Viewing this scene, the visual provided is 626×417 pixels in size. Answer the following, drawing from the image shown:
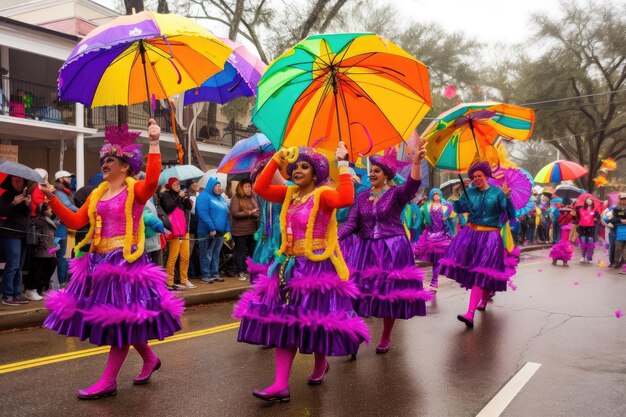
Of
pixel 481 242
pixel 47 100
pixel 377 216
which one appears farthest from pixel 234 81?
pixel 47 100

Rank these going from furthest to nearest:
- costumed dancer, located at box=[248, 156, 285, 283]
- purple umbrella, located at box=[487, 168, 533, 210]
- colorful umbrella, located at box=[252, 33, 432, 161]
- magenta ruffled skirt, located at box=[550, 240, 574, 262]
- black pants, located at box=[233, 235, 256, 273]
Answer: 1. magenta ruffled skirt, located at box=[550, 240, 574, 262]
2. black pants, located at box=[233, 235, 256, 273]
3. purple umbrella, located at box=[487, 168, 533, 210]
4. costumed dancer, located at box=[248, 156, 285, 283]
5. colorful umbrella, located at box=[252, 33, 432, 161]

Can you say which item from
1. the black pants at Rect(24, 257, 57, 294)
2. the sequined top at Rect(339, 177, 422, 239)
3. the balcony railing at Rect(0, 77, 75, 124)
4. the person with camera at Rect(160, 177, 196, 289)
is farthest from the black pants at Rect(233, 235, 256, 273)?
the balcony railing at Rect(0, 77, 75, 124)

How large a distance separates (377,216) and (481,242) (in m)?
2.44

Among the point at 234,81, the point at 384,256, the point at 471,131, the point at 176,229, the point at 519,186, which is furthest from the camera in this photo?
the point at 176,229

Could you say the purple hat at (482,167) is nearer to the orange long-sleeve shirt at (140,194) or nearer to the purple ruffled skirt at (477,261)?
the purple ruffled skirt at (477,261)

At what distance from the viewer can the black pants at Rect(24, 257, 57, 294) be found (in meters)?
8.16

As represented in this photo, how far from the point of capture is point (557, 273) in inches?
539

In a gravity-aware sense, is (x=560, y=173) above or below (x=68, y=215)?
above

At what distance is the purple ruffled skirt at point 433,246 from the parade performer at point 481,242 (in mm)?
2363

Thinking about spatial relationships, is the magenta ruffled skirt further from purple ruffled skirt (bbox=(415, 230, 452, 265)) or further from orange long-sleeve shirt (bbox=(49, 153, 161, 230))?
orange long-sleeve shirt (bbox=(49, 153, 161, 230))

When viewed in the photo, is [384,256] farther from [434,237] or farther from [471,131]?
[434,237]

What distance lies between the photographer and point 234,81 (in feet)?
21.4

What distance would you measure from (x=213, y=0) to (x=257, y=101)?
63.5 ft

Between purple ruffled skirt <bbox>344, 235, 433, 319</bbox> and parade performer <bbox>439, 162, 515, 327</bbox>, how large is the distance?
1.95 meters
